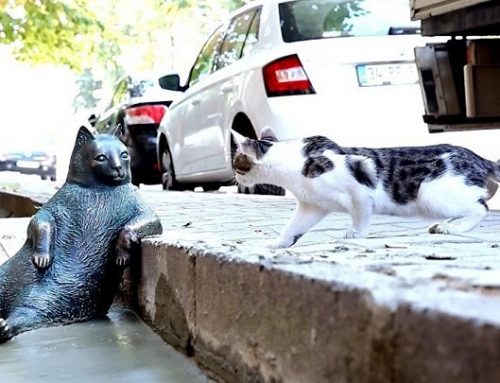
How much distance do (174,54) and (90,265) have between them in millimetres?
19503

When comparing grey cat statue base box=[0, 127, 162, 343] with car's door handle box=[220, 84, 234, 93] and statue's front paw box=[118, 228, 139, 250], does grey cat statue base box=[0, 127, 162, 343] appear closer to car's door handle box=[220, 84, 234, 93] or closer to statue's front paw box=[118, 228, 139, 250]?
statue's front paw box=[118, 228, 139, 250]

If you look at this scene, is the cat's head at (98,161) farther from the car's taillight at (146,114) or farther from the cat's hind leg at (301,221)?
the car's taillight at (146,114)

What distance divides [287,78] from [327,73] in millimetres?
297

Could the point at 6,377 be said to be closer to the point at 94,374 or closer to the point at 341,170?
the point at 94,374

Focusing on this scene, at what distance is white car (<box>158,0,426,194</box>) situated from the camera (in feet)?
19.1

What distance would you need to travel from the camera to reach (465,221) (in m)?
3.38

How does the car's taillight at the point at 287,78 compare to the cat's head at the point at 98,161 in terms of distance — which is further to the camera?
the car's taillight at the point at 287,78

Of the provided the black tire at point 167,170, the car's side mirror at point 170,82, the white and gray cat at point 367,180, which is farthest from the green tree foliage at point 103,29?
the white and gray cat at point 367,180

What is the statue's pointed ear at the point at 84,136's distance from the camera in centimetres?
283

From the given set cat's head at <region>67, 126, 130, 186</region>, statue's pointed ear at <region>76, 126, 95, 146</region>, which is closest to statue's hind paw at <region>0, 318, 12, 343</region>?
cat's head at <region>67, 126, 130, 186</region>

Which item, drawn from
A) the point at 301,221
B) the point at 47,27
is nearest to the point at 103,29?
the point at 47,27

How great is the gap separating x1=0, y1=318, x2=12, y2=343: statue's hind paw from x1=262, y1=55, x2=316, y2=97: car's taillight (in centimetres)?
371

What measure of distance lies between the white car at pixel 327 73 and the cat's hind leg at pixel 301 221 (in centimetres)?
243

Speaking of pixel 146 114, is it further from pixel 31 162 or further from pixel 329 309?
pixel 31 162
